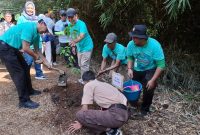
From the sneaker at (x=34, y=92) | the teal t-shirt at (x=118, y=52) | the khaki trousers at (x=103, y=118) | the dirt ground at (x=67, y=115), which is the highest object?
the teal t-shirt at (x=118, y=52)

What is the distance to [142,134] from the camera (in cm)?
420

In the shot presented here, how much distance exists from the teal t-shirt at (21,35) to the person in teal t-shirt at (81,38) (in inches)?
40.5

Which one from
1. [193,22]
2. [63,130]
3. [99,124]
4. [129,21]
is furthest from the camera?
[129,21]

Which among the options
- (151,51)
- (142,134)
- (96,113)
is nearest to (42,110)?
(96,113)

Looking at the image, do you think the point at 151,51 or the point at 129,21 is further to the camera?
the point at 129,21

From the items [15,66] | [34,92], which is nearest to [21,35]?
[15,66]

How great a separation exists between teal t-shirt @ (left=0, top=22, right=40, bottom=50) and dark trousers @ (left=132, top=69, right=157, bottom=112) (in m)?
1.61

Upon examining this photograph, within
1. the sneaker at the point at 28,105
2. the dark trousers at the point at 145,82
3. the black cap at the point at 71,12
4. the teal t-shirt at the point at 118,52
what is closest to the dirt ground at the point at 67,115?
the sneaker at the point at 28,105

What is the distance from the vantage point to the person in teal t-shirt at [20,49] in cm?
457

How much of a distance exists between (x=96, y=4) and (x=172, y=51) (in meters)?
2.13

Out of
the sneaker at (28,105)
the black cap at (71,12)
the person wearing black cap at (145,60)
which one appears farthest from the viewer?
the black cap at (71,12)

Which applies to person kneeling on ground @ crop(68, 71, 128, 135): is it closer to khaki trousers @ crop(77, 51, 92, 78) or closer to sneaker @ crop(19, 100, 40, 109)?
sneaker @ crop(19, 100, 40, 109)

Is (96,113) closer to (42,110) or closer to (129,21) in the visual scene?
(42,110)

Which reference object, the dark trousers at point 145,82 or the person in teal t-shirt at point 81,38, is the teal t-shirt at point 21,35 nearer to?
the person in teal t-shirt at point 81,38
